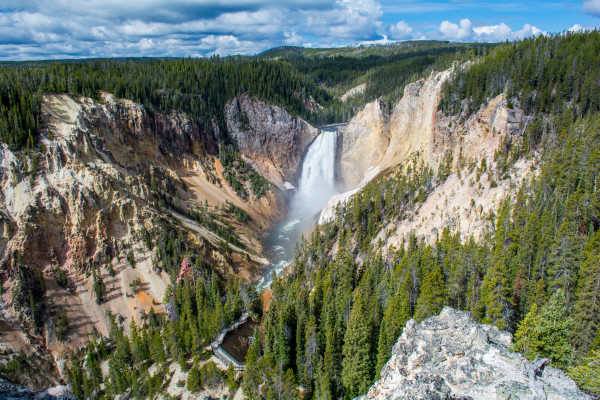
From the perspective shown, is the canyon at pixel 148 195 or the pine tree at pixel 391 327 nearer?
the pine tree at pixel 391 327

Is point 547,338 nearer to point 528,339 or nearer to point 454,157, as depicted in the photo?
point 528,339

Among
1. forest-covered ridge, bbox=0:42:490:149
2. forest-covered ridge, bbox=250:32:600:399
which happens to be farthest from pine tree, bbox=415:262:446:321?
forest-covered ridge, bbox=0:42:490:149

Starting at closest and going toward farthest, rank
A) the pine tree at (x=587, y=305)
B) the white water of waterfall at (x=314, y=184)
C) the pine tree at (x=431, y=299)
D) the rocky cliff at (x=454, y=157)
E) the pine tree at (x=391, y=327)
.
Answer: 1. the pine tree at (x=587, y=305)
2. the pine tree at (x=391, y=327)
3. the pine tree at (x=431, y=299)
4. the rocky cliff at (x=454, y=157)
5. the white water of waterfall at (x=314, y=184)

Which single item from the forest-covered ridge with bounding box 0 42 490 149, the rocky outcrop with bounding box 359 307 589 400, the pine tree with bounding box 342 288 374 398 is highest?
the forest-covered ridge with bounding box 0 42 490 149

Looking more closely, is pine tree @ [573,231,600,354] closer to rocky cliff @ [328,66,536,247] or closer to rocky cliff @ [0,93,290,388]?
rocky cliff @ [328,66,536,247]

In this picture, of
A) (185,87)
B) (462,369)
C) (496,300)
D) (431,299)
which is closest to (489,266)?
(496,300)

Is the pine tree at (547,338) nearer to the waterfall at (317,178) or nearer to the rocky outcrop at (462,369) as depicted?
the rocky outcrop at (462,369)

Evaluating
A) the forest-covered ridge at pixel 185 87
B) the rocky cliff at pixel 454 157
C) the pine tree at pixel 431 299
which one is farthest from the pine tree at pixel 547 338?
the forest-covered ridge at pixel 185 87
